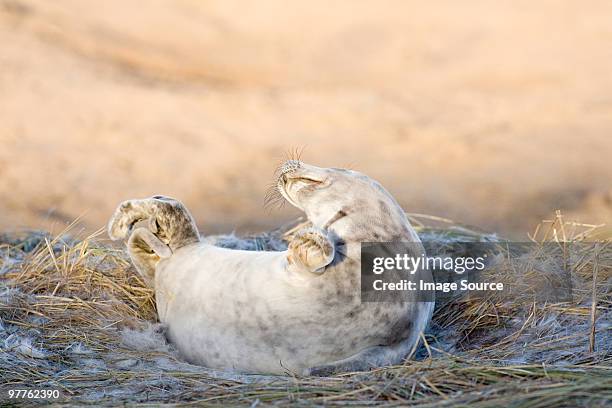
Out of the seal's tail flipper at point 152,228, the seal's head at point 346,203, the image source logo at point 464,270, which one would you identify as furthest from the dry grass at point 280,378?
the seal's head at point 346,203

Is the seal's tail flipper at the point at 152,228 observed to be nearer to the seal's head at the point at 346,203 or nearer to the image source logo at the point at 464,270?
the seal's head at the point at 346,203

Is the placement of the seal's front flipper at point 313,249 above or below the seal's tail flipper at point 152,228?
below

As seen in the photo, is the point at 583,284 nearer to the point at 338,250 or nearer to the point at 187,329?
the point at 338,250

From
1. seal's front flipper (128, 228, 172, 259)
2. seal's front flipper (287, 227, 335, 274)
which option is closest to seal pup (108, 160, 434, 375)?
seal's front flipper (287, 227, 335, 274)

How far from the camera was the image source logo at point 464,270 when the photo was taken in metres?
3.84

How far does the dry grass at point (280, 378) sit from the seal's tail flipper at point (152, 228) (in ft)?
1.18

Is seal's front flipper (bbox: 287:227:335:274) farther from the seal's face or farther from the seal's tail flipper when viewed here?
the seal's tail flipper

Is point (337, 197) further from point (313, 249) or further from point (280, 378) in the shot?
point (280, 378)

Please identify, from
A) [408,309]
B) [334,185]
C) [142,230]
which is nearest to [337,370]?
[408,309]

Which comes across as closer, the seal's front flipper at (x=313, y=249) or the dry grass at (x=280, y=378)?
the dry grass at (x=280, y=378)

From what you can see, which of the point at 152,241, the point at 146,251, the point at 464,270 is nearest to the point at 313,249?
the point at 152,241

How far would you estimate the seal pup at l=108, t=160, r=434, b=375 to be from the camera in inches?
148

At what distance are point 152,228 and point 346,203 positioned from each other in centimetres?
150

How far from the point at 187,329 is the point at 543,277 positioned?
7.46 ft
